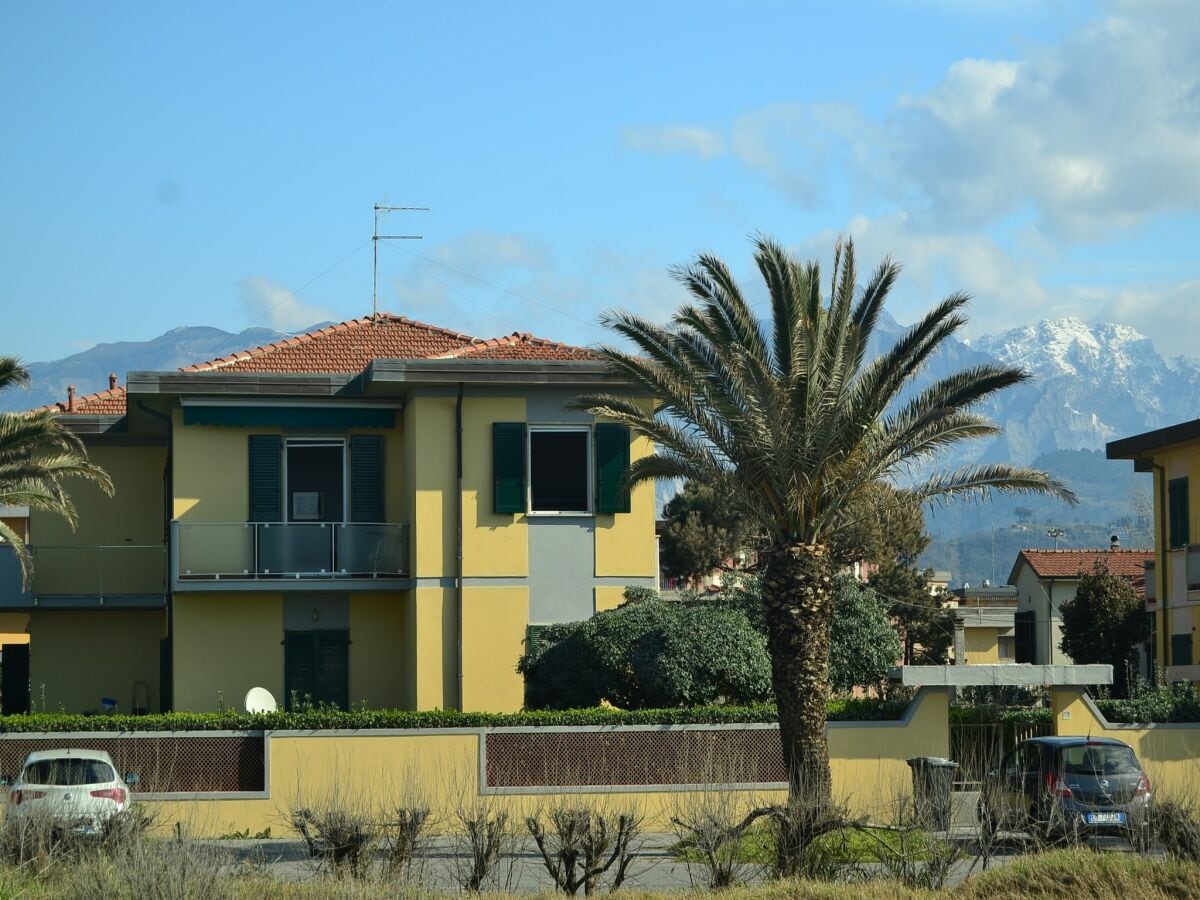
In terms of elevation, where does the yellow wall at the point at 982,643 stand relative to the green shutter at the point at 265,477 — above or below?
below

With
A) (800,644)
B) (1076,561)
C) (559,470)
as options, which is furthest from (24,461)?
(1076,561)

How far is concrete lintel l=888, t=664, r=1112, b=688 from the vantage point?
990 inches

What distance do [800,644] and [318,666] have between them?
11827 millimetres

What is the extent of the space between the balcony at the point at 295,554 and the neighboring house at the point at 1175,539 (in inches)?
614

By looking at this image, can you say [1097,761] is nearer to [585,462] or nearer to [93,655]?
[585,462]

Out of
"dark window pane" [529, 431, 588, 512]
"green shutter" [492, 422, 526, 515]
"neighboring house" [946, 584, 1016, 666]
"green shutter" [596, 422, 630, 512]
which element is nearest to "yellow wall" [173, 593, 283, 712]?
"green shutter" [492, 422, 526, 515]

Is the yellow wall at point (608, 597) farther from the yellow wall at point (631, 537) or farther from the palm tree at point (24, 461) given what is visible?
the palm tree at point (24, 461)

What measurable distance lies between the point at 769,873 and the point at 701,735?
6.31m

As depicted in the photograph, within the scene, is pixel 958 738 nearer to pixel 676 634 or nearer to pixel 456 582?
pixel 676 634

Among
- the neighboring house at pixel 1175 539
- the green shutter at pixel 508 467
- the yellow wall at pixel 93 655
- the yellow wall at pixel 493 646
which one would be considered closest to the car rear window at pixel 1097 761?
the yellow wall at pixel 493 646

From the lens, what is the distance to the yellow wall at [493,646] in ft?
96.0

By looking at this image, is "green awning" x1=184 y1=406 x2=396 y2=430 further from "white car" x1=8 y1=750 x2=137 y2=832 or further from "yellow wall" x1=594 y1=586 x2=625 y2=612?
"white car" x1=8 y1=750 x2=137 y2=832

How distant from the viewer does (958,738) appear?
88.7 ft

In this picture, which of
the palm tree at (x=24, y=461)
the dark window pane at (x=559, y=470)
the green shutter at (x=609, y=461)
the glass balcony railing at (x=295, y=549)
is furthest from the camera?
the dark window pane at (x=559, y=470)
